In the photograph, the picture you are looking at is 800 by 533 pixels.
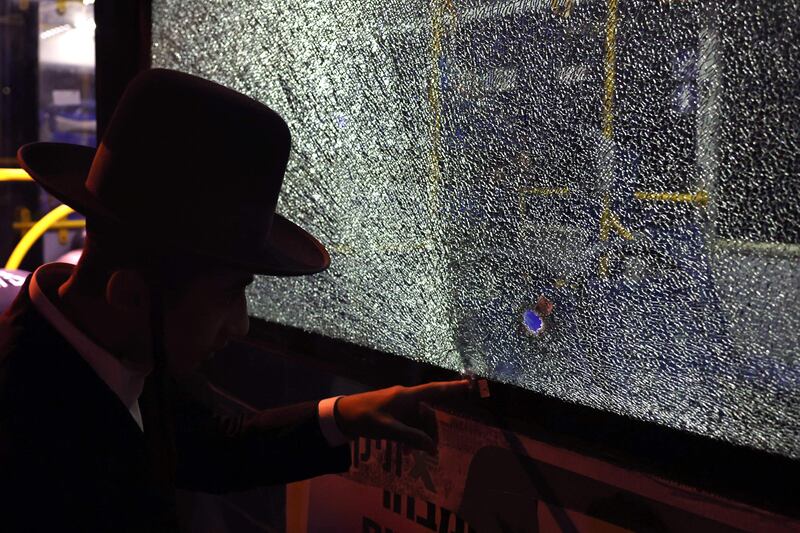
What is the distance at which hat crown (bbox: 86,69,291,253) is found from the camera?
128 centimetres

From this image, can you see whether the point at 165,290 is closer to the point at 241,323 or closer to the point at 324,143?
the point at 241,323

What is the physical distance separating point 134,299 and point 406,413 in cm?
58

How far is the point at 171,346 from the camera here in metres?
1.32

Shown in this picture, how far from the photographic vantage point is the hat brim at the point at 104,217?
1.24 meters

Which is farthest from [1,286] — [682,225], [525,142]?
[682,225]

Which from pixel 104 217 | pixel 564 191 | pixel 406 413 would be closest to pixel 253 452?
pixel 406 413

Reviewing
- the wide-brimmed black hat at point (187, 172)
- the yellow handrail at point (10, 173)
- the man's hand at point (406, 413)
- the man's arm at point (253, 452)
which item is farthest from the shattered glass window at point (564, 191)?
the yellow handrail at point (10, 173)

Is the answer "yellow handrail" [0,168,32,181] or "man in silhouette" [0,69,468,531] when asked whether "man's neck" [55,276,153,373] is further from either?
"yellow handrail" [0,168,32,181]

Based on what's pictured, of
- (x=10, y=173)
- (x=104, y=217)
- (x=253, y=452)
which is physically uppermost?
(x=104, y=217)

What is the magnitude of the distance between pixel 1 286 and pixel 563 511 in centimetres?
213

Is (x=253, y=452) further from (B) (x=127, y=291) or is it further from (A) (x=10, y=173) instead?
(A) (x=10, y=173)

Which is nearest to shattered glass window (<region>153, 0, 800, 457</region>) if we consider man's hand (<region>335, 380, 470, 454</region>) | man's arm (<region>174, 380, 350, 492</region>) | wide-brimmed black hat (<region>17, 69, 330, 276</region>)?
man's hand (<region>335, 380, 470, 454</region>)

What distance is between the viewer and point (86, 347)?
1.29 meters

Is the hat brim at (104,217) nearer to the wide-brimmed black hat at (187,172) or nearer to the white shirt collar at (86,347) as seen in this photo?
the wide-brimmed black hat at (187,172)
